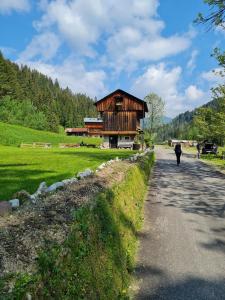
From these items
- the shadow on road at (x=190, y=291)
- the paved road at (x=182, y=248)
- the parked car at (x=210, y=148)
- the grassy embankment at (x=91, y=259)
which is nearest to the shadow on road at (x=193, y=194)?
the paved road at (x=182, y=248)

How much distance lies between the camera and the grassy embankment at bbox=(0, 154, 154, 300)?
446 centimetres

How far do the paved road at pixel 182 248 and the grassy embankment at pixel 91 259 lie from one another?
525mm

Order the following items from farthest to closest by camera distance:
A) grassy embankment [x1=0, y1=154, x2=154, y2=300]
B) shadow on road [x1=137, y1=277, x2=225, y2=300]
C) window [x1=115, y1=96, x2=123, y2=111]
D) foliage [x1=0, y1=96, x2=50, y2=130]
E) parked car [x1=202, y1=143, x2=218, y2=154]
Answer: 1. foliage [x1=0, y1=96, x2=50, y2=130]
2. window [x1=115, y1=96, x2=123, y2=111]
3. parked car [x1=202, y1=143, x2=218, y2=154]
4. shadow on road [x1=137, y1=277, x2=225, y2=300]
5. grassy embankment [x1=0, y1=154, x2=154, y2=300]

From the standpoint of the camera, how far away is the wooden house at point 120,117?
6894cm

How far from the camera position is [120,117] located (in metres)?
69.4

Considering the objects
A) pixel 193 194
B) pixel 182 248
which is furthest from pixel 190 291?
pixel 193 194

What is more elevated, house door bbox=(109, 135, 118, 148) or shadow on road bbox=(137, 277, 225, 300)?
house door bbox=(109, 135, 118, 148)

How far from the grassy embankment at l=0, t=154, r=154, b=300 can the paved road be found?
20.7 inches

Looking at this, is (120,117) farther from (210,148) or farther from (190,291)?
(190,291)

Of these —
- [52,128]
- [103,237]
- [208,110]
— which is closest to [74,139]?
[52,128]

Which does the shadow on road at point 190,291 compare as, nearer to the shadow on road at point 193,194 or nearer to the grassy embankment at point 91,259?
the grassy embankment at point 91,259

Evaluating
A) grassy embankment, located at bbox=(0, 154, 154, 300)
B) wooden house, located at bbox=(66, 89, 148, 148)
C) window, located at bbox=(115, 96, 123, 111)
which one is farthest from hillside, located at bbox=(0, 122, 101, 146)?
grassy embankment, located at bbox=(0, 154, 154, 300)

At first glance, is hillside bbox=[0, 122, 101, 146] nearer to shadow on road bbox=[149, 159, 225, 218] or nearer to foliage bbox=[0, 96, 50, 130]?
foliage bbox=[0, 96, 50, 130]

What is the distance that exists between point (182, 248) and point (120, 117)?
59.9m
